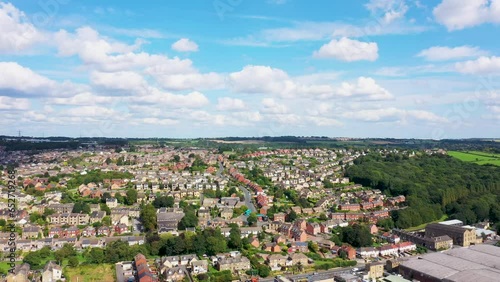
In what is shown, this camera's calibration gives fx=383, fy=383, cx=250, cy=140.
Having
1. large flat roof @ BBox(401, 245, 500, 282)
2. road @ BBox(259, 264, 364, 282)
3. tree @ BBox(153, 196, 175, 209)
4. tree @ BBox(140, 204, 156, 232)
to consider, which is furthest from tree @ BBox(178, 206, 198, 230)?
large flat roof @ BBox(401, 245, 500, 282)

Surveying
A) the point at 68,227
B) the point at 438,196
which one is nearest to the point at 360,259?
the point at 438,196

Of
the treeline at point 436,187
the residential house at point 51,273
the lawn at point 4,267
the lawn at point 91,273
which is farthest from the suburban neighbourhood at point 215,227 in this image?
the treeline at point 436,187

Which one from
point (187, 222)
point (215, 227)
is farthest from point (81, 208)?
point (215, 227)

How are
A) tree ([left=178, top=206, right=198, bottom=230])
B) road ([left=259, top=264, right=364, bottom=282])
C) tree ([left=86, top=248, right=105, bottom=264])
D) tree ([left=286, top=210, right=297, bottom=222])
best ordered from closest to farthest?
road ([left=259, top=264, right=364, bottom=282]) → tree ([left=86, top=248, right=105, bottom=264]) → tree ([left=178, top=206, right=198, bottom=230]) → tree ([left=286, top=210, right=297, bottom=222])

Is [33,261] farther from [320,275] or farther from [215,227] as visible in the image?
[320,275]

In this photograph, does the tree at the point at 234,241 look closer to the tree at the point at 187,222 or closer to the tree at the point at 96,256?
the tree at the point at 187,222

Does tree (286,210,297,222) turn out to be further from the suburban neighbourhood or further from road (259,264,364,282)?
road (259,264,364,282)

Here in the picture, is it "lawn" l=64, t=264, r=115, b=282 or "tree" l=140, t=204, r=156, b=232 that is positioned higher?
"tree" l=140, t=204, r=156, b=232
